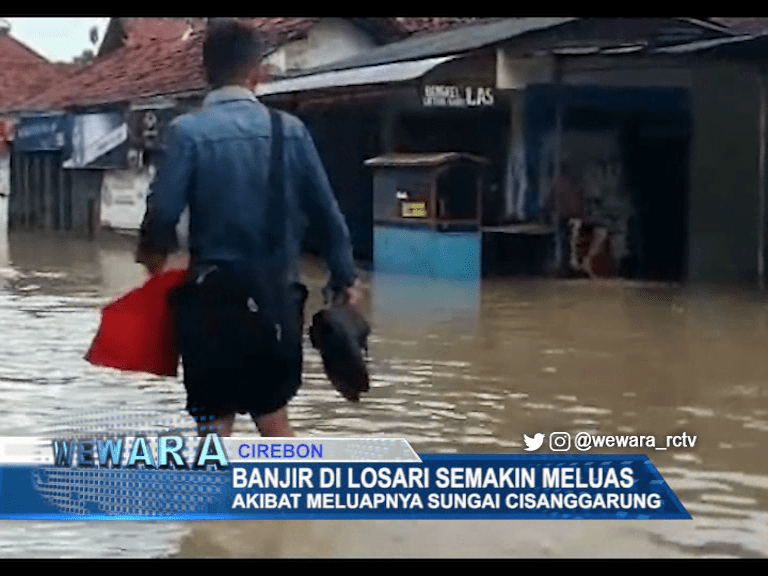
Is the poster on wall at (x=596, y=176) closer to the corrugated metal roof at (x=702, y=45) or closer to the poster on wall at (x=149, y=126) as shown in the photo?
the corrugated metal roof at (x=702, y=45)

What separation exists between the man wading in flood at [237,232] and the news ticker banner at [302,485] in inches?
5.1

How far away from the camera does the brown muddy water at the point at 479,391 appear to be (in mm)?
4270

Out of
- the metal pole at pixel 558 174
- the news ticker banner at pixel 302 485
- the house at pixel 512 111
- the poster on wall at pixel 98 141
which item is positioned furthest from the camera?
the metal pole at pixel 558 174

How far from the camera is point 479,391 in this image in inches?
232

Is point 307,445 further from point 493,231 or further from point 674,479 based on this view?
point 493,231

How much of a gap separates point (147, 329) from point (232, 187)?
48 centimetres

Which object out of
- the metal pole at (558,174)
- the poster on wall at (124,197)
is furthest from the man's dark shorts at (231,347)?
the metal pole at (558,174)

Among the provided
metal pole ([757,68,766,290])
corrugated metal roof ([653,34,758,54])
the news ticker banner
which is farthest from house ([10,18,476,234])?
metal pole ([757,68,766,290])

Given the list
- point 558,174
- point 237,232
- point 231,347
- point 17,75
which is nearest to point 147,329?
point 231,347

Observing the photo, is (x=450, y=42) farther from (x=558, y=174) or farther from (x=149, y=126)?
(x=149, y=126)

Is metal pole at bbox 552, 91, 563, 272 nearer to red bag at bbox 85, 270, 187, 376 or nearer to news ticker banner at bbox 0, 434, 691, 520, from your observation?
news ticker banner at bbox 0, 434, 691, 520

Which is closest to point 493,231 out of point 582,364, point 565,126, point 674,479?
point 565,126

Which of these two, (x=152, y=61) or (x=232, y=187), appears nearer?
(x=232, y=187)

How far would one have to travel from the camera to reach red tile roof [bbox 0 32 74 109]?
454 cm
